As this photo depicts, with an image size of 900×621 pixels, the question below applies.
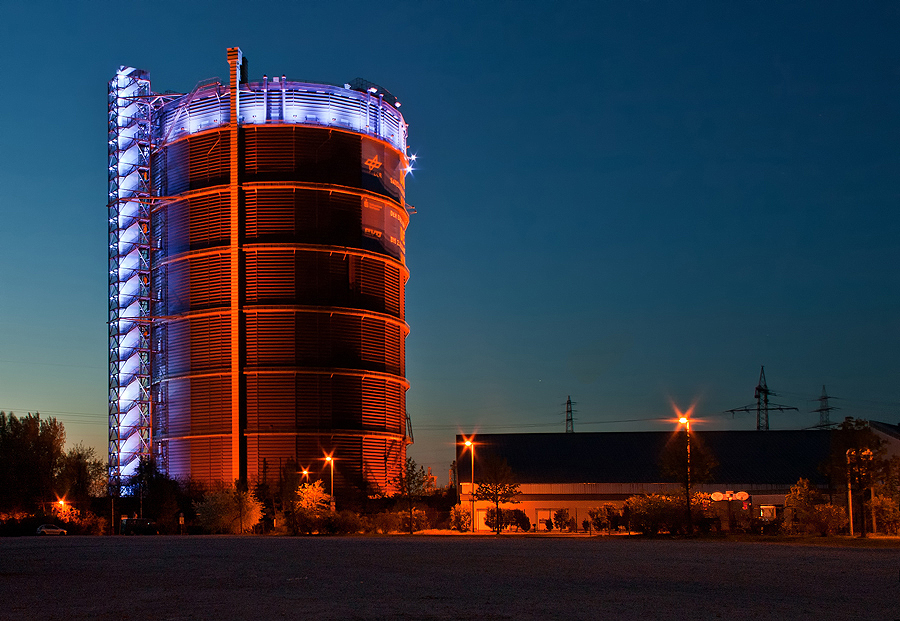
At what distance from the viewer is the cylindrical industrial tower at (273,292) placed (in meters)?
61.2

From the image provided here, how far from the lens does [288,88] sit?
65.8 m

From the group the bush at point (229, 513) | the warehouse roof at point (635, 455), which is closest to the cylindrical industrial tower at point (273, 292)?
the bush at point (229, 513)

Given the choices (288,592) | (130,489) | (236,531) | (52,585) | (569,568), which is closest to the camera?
(288,592)

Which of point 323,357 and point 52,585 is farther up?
point 323,357

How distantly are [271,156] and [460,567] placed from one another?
46617mm

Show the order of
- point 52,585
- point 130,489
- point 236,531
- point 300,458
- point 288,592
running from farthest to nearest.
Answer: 1. point 130,489
2. point 300,458
3. point 236,531
4. point 52,585
5. point 288,592

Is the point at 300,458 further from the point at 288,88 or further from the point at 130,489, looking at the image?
the point at 288,88

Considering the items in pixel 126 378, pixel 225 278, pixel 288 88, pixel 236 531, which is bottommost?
pixel 236 531

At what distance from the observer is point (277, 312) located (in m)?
61.8

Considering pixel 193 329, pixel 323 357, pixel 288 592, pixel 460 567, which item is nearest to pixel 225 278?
pixel 193 329

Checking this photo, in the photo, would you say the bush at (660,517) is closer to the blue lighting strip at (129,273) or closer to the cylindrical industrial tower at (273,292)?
the cylindrical industrial tower at (273,292)

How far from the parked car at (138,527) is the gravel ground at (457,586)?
2852 cm

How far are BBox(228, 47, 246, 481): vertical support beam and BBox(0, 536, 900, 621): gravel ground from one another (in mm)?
32352

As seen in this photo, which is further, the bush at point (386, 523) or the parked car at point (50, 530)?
the parked car at point (50, 530)
